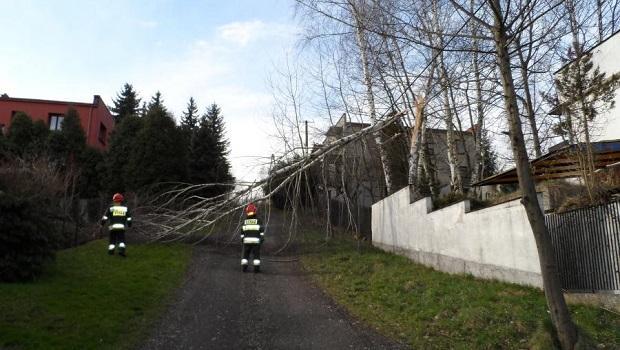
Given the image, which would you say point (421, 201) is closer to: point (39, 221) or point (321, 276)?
point (321, 276)

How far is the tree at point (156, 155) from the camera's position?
1916cm

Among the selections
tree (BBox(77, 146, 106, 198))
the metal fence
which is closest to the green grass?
the metal fence

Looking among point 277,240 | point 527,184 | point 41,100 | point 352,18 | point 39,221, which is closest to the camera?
point 527,184

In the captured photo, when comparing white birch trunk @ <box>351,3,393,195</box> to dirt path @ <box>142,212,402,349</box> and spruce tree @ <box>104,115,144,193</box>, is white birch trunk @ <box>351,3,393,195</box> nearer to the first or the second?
dirt path @ <box>142,212,402,349</box>

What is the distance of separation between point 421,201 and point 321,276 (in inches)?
139

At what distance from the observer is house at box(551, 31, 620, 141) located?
1279 centimetres

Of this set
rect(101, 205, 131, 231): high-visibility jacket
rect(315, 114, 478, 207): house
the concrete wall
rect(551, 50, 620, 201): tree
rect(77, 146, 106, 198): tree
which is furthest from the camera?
rect(77, 146, 106, 198): tree

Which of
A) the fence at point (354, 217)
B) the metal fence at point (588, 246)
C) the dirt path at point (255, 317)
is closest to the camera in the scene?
the dirt path at point (255, 317)

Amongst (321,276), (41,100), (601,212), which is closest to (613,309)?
(601,212)

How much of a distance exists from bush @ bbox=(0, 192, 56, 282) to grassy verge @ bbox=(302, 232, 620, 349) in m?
5.75

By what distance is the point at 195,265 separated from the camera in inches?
547

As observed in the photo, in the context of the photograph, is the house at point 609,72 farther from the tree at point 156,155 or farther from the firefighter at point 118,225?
the tree at point 156,155

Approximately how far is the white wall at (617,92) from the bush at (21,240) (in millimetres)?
12376

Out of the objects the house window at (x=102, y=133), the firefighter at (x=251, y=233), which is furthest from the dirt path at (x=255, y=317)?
the house window at (x=102, y=133)
